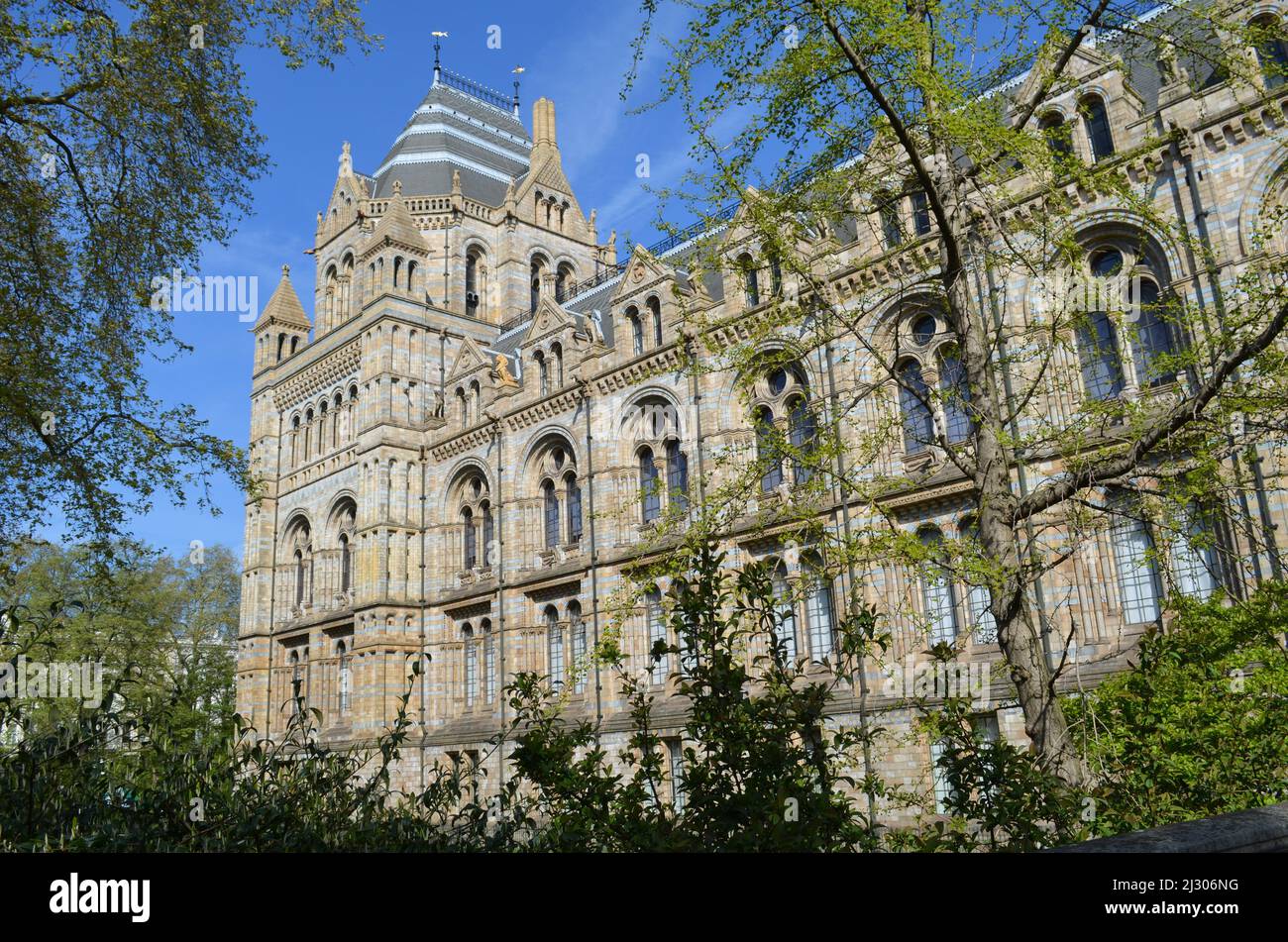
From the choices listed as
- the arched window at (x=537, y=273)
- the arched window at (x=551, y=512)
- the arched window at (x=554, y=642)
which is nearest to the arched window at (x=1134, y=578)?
the arched window at (x=554, y=642)

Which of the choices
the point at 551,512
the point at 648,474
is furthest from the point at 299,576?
the point at 648,474

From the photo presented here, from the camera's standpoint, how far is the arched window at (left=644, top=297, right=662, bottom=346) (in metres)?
28.0

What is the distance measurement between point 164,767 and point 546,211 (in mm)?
40046

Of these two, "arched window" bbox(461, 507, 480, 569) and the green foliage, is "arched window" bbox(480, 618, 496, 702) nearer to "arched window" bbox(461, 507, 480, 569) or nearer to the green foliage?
"arched window" bbox(461, 507, 480, 569)

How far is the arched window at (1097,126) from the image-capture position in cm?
2005

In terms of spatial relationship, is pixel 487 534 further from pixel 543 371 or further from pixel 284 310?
pixel 284 310

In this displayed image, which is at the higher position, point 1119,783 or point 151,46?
point 151,46

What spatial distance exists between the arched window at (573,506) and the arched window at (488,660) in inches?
189

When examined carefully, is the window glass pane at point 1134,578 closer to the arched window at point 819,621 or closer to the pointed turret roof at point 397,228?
the arched window at point 819,621

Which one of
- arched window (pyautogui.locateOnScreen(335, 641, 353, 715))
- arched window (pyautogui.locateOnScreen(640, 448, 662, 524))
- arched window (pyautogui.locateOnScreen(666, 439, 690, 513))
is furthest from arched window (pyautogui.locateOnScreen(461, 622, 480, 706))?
arched window (pyautogui.locateOnScreen(666, 439, 690, 513))

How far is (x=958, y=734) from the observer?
5.86 m

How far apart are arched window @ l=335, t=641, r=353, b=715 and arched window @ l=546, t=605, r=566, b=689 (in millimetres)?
9592
